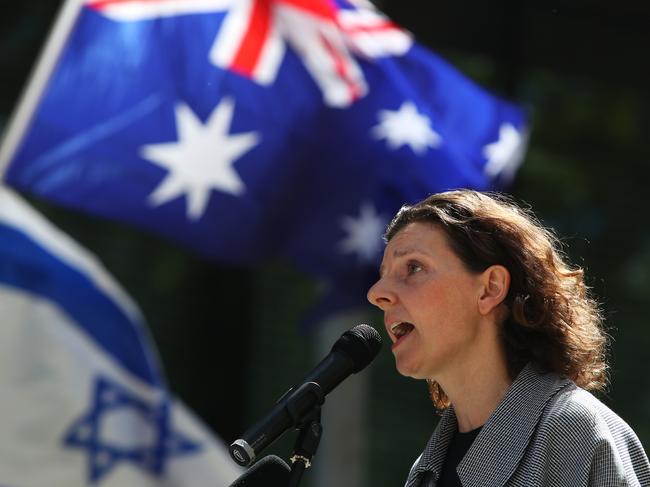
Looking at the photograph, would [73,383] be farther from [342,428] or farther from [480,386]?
[480,386]

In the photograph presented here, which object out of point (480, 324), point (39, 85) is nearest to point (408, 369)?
point (480, 324)

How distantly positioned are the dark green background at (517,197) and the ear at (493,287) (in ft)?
15.3

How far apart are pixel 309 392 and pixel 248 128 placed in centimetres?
321

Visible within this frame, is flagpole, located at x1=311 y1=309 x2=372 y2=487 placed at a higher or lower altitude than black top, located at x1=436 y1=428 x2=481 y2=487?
lower

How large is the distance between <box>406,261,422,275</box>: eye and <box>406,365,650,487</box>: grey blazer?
331 millimetres

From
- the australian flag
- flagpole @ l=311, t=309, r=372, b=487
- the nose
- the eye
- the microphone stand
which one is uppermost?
the australian flag

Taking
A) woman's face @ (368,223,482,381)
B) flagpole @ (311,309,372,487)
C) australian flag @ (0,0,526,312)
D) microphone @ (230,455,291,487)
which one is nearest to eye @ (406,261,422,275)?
woman's face @ (368,223,482,381)

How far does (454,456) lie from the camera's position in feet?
10.1

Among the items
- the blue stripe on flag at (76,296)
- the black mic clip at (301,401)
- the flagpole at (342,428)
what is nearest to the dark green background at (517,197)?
the flagpole at (342,428)

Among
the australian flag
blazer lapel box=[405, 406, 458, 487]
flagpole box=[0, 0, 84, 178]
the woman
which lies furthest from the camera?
the australian flag

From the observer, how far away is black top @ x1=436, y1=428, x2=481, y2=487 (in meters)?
3.04

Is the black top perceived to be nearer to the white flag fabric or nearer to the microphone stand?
the microphone stand

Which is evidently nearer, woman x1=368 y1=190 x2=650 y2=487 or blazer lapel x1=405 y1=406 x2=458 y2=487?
woman x1=368 y1=190 x2=650 y2=487

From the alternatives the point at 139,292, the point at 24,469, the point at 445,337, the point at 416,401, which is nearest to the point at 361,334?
the point at 445,337
